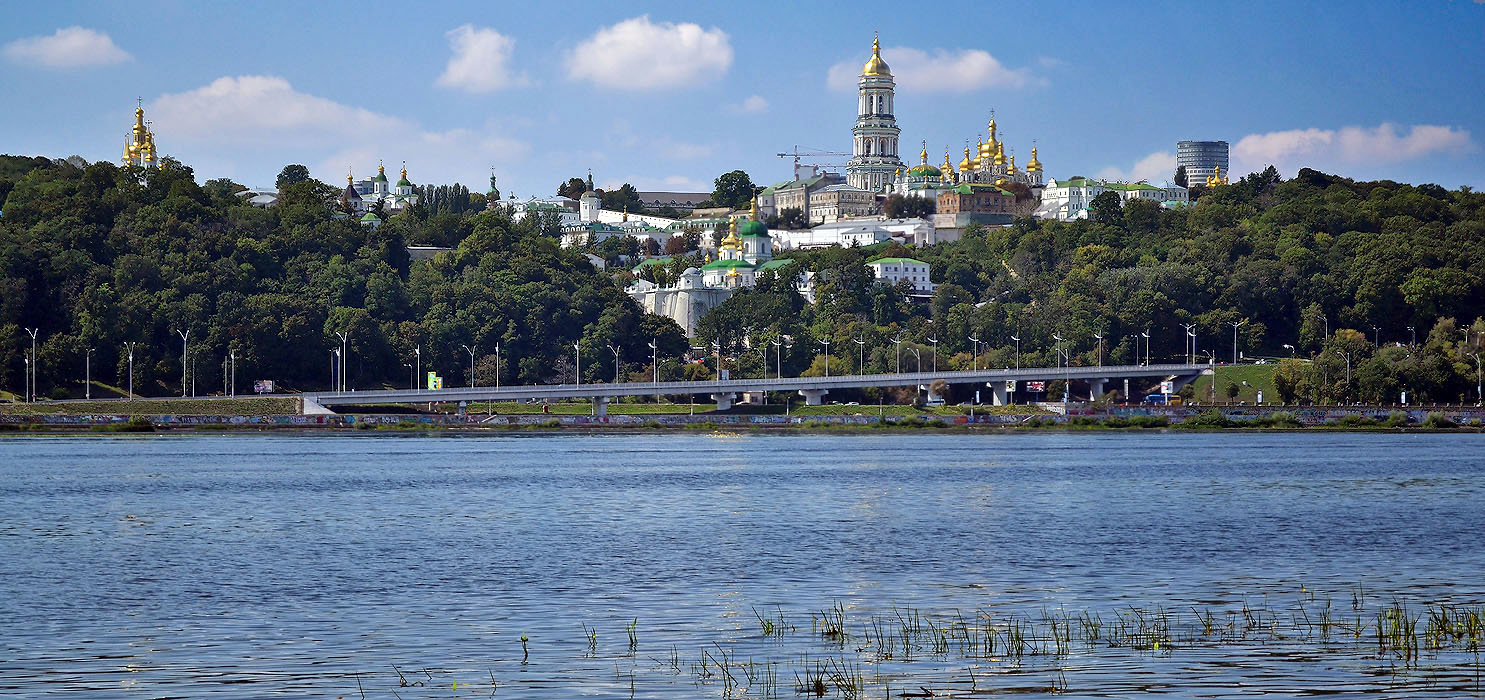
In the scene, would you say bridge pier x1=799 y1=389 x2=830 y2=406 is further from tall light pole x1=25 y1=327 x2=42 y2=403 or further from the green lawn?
tall light pole x1=25 y1=327 x2=42 y2=403

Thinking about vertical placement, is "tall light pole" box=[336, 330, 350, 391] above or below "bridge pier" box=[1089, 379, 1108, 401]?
above

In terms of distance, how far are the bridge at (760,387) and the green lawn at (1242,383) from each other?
2447 mm

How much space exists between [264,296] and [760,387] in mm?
41877

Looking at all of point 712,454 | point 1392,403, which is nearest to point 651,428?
point 712,454

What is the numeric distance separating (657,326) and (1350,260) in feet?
218

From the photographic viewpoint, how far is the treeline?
462 ft

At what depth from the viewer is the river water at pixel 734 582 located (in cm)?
2430

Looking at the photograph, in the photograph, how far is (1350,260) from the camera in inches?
6865

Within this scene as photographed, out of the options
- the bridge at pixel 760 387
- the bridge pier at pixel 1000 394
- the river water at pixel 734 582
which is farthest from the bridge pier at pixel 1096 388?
the river water at pixel 734 582

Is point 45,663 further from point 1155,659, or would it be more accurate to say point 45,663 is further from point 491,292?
point 491,292

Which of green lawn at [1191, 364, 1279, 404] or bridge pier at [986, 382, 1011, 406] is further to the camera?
bridge pier at [986, 382, 1011, 406]

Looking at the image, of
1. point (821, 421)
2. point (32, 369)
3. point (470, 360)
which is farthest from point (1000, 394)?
point (32, 369)

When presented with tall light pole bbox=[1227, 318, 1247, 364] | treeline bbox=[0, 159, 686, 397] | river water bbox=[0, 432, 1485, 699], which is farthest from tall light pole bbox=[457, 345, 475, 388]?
river water bbox=[0, 432, 1485, 699]

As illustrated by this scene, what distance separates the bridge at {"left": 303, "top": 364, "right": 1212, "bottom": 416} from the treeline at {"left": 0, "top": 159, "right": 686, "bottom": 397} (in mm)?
7039
